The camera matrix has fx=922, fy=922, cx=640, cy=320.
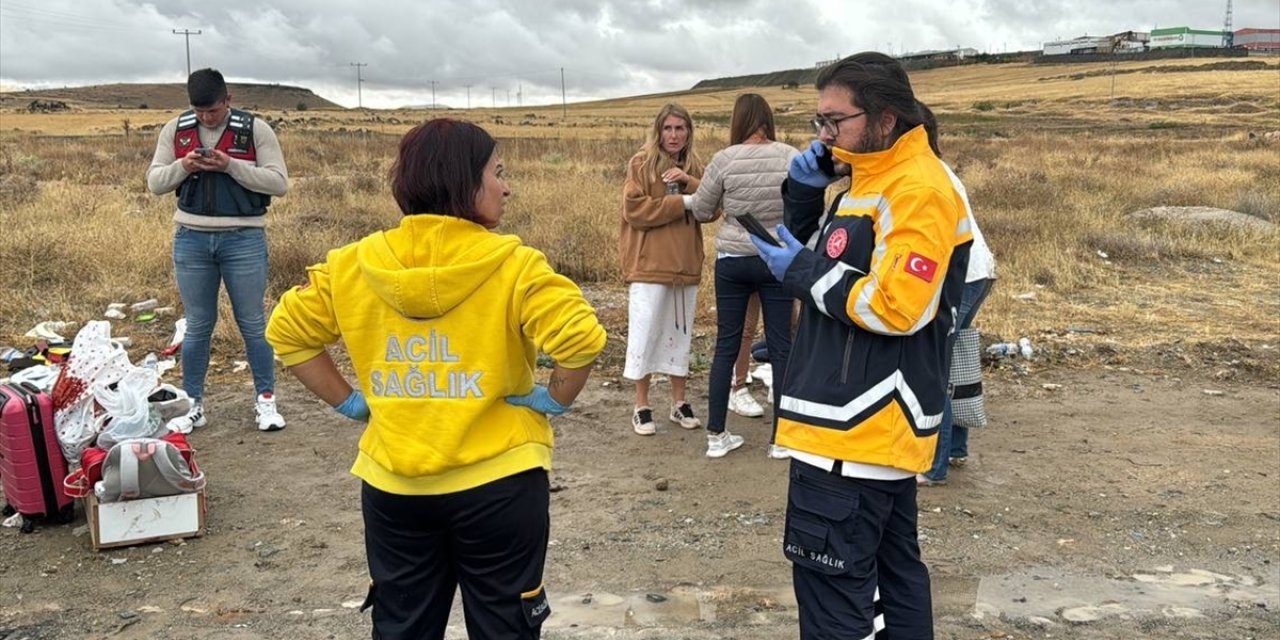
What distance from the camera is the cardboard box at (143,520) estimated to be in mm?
3717

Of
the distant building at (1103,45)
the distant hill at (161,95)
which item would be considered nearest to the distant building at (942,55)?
the distant building at (1103,45)

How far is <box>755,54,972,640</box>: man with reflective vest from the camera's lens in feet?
7.16

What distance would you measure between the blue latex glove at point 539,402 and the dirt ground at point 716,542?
126cm

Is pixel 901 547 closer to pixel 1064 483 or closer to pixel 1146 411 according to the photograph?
pixel 1064 483

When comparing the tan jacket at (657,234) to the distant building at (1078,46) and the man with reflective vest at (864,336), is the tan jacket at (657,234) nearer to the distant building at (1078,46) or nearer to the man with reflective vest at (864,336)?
the man with reflective vest at (864,336)

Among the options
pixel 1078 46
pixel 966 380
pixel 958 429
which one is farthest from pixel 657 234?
pixel 1078 46

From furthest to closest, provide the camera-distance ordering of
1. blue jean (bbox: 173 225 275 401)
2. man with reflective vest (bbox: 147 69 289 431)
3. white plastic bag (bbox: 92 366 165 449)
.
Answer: blue jean (bbox: 173 225 275 401)
man with reflective vest (bbox: 147 69 289 431)
white plastic bag (bbox: 92 366 165 449)

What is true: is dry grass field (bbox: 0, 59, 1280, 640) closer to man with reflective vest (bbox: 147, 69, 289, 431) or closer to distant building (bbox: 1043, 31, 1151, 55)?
man with reflective vest (bbox: 147, 69, 289, 431)

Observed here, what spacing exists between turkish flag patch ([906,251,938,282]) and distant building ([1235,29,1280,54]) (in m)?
141

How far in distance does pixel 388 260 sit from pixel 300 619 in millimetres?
1790

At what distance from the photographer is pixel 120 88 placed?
13288cm

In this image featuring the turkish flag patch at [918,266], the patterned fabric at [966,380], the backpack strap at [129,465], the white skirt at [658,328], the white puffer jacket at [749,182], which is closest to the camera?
the turkish flag patch at [918,266]

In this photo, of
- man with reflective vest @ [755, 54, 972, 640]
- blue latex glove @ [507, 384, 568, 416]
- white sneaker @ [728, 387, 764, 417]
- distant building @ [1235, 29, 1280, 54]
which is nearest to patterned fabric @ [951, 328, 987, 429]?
white sneaker @ [728, 387, 764, 417]

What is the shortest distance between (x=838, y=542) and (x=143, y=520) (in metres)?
2.94
